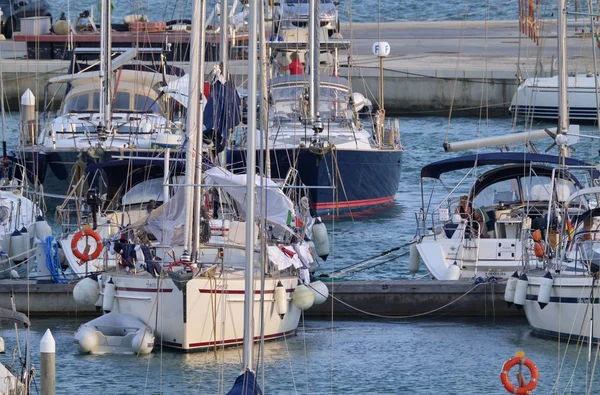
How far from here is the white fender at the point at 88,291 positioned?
23.6 m

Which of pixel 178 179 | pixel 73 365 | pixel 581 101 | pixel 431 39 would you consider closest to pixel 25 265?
pixel 178 179

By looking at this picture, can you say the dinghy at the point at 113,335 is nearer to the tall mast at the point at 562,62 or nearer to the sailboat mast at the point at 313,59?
the tall mast at the point at 562,62

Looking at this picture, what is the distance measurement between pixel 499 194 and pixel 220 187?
613 cm

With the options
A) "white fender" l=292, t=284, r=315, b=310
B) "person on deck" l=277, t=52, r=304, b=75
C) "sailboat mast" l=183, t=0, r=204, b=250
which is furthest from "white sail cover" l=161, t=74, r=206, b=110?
"white fender" l=292, t=284, r=315, b=310

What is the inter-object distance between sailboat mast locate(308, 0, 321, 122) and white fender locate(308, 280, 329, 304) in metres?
11.2

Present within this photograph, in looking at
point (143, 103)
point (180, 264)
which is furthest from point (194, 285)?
point (143, 103)

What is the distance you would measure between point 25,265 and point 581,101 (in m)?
25.2

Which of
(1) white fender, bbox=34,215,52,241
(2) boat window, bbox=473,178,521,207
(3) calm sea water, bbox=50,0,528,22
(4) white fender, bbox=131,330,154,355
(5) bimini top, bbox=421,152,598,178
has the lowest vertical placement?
(4) white fender, bbox=131,330,154,355

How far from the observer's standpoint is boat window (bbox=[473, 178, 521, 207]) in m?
28.1

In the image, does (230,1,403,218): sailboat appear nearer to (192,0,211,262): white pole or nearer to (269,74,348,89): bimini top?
(269,74,348,89): bimini top

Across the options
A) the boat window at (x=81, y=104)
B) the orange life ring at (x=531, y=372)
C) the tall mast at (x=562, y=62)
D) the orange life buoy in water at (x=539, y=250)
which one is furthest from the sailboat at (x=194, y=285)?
the boat window at (x=81, y=104)

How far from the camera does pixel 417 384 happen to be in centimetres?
2192

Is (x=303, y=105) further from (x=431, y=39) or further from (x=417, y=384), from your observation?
(x=431, y=39)

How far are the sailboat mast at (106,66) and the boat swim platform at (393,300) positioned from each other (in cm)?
980
